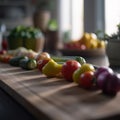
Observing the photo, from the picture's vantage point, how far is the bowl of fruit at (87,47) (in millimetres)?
1779

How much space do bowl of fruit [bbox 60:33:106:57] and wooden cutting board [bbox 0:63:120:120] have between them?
670 mm

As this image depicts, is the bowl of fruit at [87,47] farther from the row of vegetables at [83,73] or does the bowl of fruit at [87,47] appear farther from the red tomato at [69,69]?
the red tomato at [69,69]

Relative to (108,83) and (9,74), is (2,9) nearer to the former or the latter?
(9,74)

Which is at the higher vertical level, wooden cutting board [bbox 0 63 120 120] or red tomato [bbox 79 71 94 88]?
red tomato [bbox 79 71 94 88]

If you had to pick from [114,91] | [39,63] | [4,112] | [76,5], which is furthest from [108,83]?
[76,5]

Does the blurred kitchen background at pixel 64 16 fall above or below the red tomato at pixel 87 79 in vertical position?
above

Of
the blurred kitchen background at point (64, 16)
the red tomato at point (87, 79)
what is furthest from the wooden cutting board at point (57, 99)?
the blurred kitchen background at point (64, 16)

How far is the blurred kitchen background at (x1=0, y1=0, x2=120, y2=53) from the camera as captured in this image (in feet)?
7.63

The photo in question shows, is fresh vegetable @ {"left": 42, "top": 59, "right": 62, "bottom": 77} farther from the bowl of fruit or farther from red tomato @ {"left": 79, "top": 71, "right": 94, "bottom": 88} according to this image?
the bowl of fruit

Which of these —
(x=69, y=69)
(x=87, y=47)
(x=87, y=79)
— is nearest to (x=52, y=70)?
(x=69, y=69)

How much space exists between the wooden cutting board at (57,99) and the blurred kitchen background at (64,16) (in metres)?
0.96

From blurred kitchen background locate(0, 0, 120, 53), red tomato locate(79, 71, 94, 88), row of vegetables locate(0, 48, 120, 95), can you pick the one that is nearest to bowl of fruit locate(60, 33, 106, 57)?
blurred kitchen background locate(0, 0, 120, 53)

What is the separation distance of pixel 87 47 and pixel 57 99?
1119 mm

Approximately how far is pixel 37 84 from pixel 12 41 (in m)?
1.08
